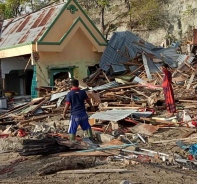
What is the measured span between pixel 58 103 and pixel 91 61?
5.91 meters

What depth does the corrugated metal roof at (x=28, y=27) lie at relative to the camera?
17469mm

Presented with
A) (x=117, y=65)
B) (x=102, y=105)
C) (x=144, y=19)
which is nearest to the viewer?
(x=102, y=105)

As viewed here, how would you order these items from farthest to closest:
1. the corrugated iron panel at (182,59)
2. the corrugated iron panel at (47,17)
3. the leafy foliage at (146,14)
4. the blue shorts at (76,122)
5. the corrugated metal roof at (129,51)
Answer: the leafy foliage at (146,14), the corrugated iron panel at (182,59), the corrugated metal roof at (129,51), the corrugated iron panel at (47,17), the blue shorts at (76,122)

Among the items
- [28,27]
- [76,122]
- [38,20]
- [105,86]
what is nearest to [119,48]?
[38,20]

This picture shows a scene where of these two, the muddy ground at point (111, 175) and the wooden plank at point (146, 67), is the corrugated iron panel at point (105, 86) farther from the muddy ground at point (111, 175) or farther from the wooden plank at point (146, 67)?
the muddy ground at point (111, 175)

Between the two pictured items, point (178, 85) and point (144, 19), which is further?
point (144, 19)

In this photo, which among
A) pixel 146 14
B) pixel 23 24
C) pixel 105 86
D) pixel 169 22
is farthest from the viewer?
pixel 169 22

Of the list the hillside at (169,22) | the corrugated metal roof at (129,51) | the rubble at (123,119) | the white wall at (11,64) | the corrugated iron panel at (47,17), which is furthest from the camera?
the hillside at (169,22)

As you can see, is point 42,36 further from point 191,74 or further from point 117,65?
point 191,74

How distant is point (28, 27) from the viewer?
1861 centimetres

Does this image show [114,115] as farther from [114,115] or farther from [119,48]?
[119,48]

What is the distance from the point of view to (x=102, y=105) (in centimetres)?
1324

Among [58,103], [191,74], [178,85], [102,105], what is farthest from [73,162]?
[191,74]

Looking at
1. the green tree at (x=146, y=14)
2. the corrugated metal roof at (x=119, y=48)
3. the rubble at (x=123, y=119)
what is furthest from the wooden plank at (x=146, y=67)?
the green tree at (x=146, y=14)
